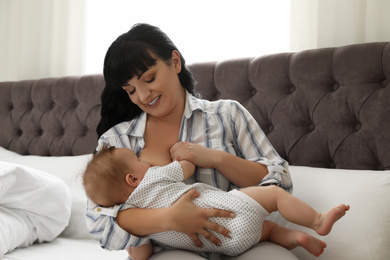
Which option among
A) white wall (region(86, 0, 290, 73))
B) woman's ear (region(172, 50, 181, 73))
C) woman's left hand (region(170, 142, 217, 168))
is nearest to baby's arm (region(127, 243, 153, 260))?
woman's left hand (region(170, 142, 217, 168))

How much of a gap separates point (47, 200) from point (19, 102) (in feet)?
3.75

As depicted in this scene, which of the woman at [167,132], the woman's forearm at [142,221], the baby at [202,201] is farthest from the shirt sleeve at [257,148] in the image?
the woman's forearm at [142,221]

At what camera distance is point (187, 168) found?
1214mm

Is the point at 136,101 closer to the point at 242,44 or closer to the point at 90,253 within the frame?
the point at 90,253

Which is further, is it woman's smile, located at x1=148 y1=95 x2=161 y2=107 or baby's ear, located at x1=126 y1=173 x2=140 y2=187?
woman's smile, located at x1=148 y1=95 x2=161 y2=107

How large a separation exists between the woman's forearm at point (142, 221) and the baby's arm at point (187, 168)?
5.7 inches

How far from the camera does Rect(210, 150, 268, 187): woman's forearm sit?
49.4 inches

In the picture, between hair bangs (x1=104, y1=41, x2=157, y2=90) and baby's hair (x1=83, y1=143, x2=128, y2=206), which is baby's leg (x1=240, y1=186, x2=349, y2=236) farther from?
→ hair bangs (x1=104, y1=41, x2=157, y2=90)

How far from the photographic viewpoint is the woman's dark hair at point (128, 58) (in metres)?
1.31

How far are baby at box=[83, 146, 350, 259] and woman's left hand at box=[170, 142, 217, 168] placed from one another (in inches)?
1.2

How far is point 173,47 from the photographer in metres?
1.44

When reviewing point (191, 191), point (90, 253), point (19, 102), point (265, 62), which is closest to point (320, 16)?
point (265, 62)

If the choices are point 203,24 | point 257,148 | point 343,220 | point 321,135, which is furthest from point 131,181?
point 203,24

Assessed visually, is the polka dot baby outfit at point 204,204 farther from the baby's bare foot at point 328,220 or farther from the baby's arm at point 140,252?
the baby's bare foot at point 328,220
